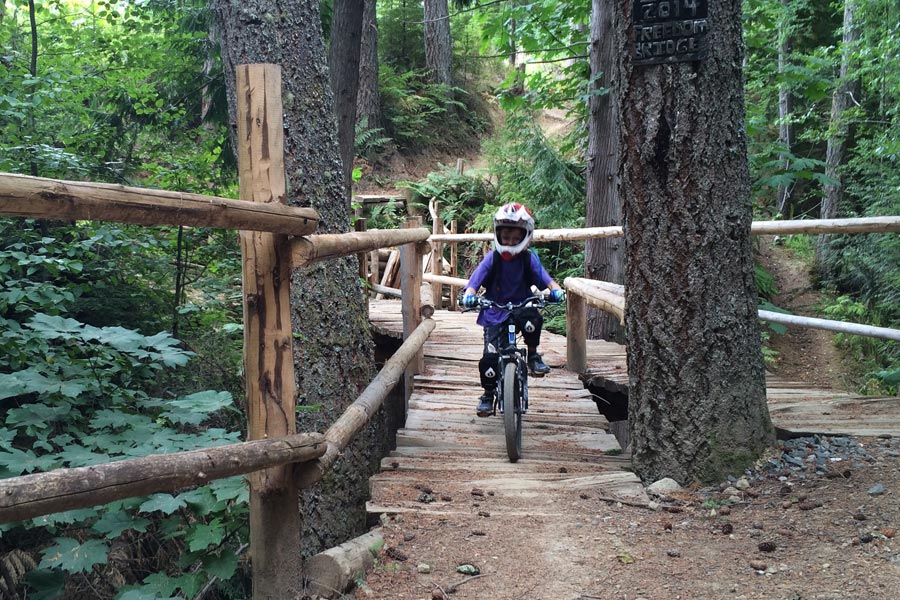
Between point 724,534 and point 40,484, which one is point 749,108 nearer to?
point 724,534

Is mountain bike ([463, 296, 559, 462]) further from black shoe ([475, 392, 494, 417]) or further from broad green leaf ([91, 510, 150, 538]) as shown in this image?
broad green leaf ([91, 510, 150, 538])

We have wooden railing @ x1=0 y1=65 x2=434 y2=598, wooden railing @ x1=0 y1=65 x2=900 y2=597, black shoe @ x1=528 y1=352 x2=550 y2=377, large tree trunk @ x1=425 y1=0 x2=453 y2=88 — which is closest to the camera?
wooden railing @ x1=0 y1=65 x2=900 y2=597

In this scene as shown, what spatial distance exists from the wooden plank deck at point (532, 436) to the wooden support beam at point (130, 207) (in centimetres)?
181

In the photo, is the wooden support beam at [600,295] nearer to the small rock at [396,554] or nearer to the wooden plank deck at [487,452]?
the wooden plank deck at [487,452]

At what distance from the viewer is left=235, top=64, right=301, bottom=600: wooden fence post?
274 centimetres

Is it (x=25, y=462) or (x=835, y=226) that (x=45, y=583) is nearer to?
(x=25, y=462)

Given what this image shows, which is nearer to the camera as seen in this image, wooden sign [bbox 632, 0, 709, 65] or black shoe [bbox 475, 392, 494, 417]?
wooden sign [bbox 632, 0, 709, 65]

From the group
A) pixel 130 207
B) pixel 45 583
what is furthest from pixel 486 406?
pixel 130 207

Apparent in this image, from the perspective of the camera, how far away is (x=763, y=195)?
688 inches

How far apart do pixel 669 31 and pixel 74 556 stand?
3.90m

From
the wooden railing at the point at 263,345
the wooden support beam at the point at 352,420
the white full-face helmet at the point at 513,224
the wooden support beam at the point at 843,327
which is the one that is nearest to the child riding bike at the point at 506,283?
the white full-face helmet at the point at 513,224

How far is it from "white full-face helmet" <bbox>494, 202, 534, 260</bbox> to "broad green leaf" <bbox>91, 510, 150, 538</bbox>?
2.92 m

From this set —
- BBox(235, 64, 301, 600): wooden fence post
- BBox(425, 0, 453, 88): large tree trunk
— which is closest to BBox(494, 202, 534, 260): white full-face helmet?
BBox(235, 64, 301, 600): wooden fence post

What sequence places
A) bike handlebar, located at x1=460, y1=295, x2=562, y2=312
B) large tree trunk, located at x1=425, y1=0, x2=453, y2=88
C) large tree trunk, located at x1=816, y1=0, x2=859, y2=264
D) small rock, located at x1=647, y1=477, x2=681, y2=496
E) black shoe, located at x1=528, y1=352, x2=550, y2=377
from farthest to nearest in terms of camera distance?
1. large tree trunk, located at x1=425, y1=0, x2=453, y2=88
2. large tree trunk, located at x1=816, y1=0, x2=859, y2=264
3. black shoe, located at x1=528, y1=352, x2=550, y2=377
4. bike handlebar, located at x1=460, y1=295, x2=562, y2=312
5. small rock, located at x1=647, y1=477, x2=681, y2=496
